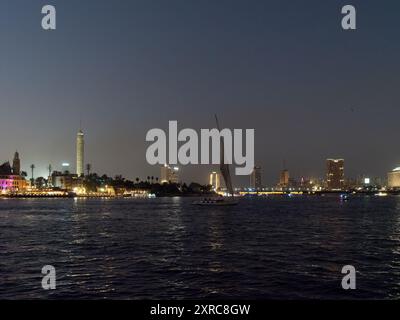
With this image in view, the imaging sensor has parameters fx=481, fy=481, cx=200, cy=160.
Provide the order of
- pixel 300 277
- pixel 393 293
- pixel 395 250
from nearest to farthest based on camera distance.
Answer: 1. pixel 393 293
2. pixel 300 277
3. pixel 395 250

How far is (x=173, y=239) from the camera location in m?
45.8

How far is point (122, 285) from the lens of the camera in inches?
906

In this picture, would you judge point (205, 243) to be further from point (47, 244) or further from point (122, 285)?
point (122, 285)

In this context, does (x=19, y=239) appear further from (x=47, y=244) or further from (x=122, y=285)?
(x=122, y=285)

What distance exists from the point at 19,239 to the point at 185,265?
23.2 metres

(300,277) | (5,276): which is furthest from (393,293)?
(5,276)
